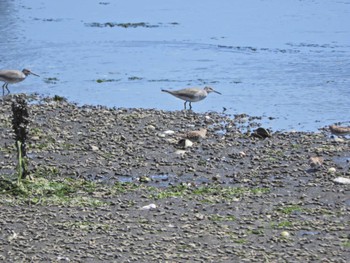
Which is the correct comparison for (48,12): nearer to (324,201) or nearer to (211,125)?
(211,125)

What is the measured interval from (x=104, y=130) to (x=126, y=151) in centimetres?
170

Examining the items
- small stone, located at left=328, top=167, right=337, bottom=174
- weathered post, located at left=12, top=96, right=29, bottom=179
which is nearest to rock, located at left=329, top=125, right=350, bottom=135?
small stone, located at left=328, top=167, right=337, bottom=174

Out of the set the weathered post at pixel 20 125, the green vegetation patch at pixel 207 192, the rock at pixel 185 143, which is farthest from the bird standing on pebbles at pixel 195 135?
the weathered post at pixel 20 125

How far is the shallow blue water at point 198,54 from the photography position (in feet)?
73.2

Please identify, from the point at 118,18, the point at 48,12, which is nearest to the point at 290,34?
the point at 118,18

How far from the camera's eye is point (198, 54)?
30547 mm

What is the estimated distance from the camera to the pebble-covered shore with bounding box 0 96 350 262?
11.0 metres

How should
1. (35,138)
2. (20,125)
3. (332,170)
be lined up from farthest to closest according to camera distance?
(35,138) → (332,170) → (20,125)

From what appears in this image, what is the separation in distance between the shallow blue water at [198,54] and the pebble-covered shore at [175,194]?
3.03m

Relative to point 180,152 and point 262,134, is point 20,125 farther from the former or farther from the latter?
point 262,134

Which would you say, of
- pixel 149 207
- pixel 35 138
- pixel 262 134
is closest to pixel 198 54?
pixel 262 134

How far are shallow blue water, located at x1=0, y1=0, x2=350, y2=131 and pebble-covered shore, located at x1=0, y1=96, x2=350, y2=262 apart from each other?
3.03 meters

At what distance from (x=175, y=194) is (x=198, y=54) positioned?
58.2 ft

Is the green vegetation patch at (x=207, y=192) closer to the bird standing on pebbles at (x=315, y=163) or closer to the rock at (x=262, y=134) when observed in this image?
the bird standing on pebbles at (x=315, y=163)
